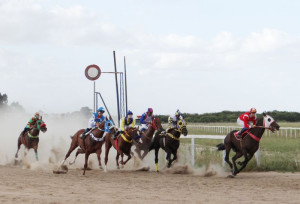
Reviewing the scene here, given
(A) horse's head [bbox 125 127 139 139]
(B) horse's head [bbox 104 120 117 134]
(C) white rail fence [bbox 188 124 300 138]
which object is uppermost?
(B) horse's head [bbox 104 120 117 134]

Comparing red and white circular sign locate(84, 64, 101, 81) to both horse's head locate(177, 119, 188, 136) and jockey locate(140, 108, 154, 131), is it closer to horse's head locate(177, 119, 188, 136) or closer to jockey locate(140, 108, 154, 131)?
jockey locate(140, 108, 154, 131)

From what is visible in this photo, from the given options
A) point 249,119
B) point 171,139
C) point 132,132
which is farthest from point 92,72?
point 249,119

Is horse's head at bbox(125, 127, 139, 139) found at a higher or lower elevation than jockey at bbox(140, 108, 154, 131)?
lower

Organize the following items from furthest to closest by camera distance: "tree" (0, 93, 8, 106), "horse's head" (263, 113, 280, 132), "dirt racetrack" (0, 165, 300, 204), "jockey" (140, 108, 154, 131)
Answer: "tree" (0, 93, 8, 106), "jockey" (140, 108, 154, 131), "horse's head" (263, 113, 280, 132), "dirt racetrack" (0, 165, 300, 204)

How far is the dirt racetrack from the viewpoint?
9328mm

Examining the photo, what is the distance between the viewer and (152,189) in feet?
36.8

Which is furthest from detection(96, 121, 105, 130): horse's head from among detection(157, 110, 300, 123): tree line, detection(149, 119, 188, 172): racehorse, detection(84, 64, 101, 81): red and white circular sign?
detection(157, 110, 300, 123): tree line

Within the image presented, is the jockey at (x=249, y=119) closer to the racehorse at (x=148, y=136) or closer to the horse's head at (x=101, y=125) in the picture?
the racehorse at (x=148, y=136)

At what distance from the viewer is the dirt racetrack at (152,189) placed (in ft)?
30.6

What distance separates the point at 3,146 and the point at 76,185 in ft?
48.4

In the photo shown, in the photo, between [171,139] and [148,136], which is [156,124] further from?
[148,136]

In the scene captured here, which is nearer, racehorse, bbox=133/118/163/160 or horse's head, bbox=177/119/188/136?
horse's head, bbox=177/119/188/136

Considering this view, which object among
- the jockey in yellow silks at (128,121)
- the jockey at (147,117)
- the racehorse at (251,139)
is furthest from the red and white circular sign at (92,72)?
the racehorse at (251,139)

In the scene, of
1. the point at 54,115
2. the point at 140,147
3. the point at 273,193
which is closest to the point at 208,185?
the point at 273,193
